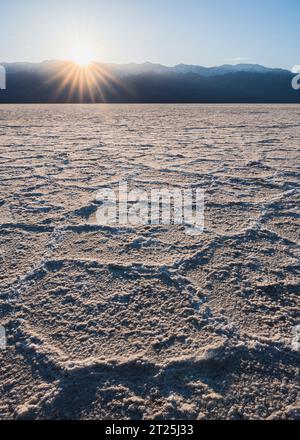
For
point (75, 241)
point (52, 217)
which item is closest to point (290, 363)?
point (75, 241)

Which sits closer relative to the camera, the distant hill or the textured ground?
the textured ground

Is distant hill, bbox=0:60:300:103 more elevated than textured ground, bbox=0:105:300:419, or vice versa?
distant hill, bbox=0:60:300:103

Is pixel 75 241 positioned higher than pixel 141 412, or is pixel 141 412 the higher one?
pixel 75 241

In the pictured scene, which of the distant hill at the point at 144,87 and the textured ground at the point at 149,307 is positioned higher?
the distant hill at the point at 144,87

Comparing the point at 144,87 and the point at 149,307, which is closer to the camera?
the point at 149,307

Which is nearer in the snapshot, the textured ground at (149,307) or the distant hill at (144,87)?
the textured ground at (149,307)
